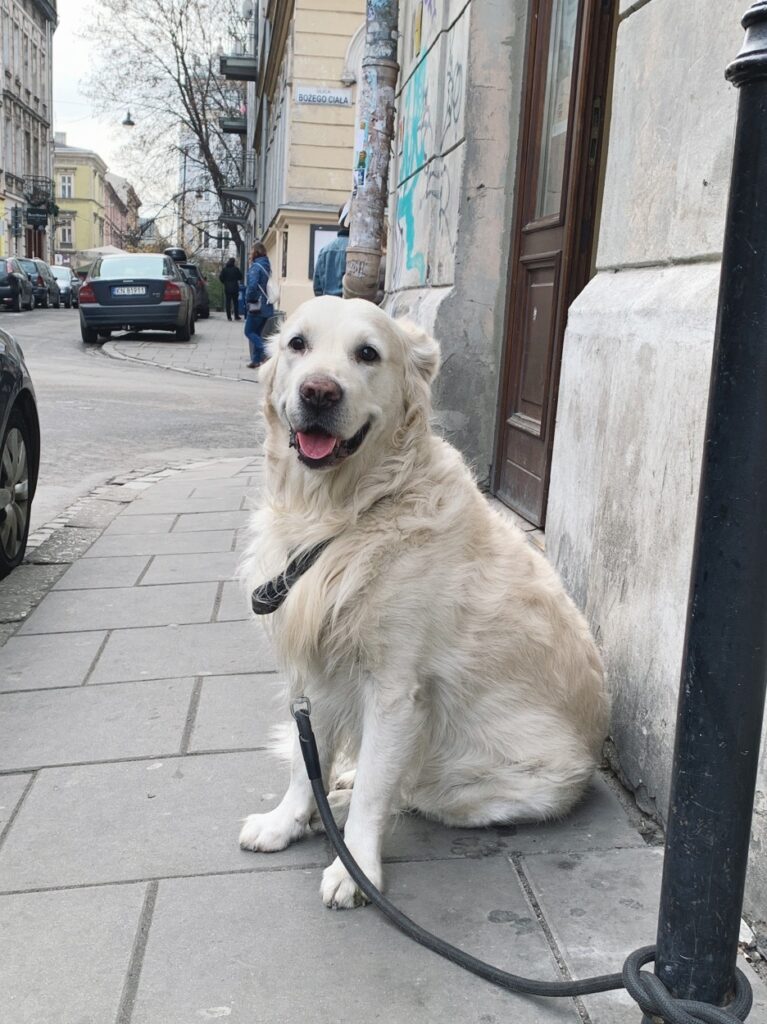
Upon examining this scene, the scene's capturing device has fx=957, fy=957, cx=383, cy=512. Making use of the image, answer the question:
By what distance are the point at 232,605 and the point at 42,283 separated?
35.5 metres

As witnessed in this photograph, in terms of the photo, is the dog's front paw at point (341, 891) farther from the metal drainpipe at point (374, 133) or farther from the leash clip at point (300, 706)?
the metal drainpipe at point (374, 133)

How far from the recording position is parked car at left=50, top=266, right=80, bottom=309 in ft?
138

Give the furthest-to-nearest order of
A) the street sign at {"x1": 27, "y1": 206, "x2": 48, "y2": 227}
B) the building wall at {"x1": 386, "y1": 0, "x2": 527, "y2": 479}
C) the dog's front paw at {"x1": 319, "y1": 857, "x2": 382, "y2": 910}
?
the street sign at {"x1": 27, "y1": 206, "x2": 48, "y2": 227}
the building wall at {"x1": 386, "y1": 0, "x2": 527, "y2": 479}
the dog's front paw at {"x1": 319, "y1": 857, "x2": 382, "y2": 910}

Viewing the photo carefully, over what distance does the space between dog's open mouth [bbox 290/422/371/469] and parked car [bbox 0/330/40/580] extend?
2792 mm

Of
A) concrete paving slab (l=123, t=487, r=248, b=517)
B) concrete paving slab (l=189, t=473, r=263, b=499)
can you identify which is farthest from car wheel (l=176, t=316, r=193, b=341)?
concrete paving slab (l=123, t=487, r=248, b=517)

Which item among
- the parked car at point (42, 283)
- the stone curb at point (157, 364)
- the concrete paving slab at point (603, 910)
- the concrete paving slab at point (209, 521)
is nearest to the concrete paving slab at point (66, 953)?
the concrete paving slab at point (603, 910)

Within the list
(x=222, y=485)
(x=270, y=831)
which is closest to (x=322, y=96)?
(x=222, y=485)

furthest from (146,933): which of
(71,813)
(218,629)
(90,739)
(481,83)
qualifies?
(481,83)

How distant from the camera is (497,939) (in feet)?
7.07

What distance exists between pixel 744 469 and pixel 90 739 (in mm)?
2463

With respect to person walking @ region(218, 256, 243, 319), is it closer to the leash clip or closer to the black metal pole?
the leash clip

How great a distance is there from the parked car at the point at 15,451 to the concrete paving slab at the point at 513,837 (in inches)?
120

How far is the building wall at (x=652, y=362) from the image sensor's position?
97.3 inches

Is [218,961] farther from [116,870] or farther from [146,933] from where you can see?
[116,870]
